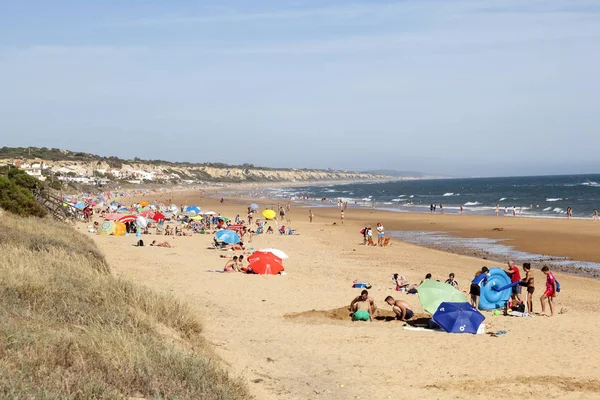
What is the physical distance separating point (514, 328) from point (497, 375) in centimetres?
313

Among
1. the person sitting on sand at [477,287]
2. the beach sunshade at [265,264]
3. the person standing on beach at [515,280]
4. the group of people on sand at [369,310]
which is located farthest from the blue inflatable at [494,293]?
the beach sunshade at [265,264]

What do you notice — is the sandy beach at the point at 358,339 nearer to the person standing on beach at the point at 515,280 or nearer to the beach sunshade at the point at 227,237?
the person standing on beach at the point at 515,280

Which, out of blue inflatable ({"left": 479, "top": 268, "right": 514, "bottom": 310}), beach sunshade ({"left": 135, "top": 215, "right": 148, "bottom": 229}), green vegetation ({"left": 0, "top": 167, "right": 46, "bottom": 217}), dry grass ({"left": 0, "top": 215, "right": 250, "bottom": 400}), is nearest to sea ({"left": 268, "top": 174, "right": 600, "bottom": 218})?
beach sunshade ({"left": 135, "top": 215, "right": 148, "bottom": 229})

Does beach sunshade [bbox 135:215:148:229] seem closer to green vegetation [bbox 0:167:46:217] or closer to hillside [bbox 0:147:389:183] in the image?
green vegetation [bbox 0:167:46:217]

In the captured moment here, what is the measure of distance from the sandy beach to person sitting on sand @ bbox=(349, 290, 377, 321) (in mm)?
203

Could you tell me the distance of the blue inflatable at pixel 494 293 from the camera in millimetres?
12672

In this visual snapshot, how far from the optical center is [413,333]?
10.5 meters

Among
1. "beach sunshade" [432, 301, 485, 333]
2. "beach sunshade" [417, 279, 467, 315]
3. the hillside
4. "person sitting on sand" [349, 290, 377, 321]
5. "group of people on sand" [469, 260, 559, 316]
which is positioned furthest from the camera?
the hillside

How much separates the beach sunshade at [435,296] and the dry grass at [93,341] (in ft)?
15.5

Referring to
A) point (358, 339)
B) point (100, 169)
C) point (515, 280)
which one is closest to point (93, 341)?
point (358, 339)

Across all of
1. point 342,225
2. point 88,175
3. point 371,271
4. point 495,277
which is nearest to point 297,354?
point 495,277

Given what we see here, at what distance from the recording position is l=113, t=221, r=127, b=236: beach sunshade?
28156 millimetres

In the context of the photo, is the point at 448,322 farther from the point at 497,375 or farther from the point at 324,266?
the point at 324,266

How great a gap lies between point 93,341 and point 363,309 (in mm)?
6991
